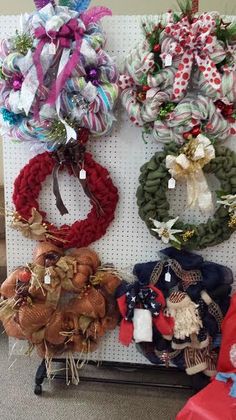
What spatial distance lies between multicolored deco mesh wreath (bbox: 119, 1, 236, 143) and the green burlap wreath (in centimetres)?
9

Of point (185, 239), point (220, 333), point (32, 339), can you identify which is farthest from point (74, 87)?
point (220, 333)

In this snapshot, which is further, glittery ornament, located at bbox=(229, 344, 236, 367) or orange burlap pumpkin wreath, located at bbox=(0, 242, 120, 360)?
orange burlap pumpkin wreath, located at bbox=(0, 242, 120, 360)

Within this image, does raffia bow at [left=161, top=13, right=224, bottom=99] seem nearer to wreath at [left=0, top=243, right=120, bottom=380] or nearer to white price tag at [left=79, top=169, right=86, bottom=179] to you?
white price tag at [left=79, top=169, right=86, bottom=179]

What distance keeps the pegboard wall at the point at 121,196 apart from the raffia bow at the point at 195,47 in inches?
7.3

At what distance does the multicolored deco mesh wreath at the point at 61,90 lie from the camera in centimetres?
132

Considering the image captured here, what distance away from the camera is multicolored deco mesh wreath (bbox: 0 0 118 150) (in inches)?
51.9

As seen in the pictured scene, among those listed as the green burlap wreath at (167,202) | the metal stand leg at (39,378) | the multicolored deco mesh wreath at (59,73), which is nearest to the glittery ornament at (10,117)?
the multicolored deco mesh wreath at (59,73)

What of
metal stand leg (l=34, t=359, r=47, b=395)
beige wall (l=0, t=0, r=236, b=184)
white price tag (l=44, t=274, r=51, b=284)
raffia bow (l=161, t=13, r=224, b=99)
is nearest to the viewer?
raffia bow (l=161, t=13, r=224, b=99)

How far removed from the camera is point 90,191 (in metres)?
1.52

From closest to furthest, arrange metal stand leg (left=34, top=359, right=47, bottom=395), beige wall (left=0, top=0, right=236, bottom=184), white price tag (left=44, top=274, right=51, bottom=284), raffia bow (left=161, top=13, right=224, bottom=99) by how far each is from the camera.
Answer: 1. raffia bow (left=161, top=13, right=224, bottom=99)
2. white price tag (left=44, top=274, right=51, bottom=284)
3. metal stand leg (left=34, top=359, right=47, bottom=395)
4. beige wall (left=0, top=0, right=236, bottom=184)

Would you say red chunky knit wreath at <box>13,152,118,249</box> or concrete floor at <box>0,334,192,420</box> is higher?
red chunky knit wreath at <box>13,152,118,249</box>

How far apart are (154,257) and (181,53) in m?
0.81

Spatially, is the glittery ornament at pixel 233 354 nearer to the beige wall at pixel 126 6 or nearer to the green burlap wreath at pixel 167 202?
the green burlap wreath at pixel 167 202

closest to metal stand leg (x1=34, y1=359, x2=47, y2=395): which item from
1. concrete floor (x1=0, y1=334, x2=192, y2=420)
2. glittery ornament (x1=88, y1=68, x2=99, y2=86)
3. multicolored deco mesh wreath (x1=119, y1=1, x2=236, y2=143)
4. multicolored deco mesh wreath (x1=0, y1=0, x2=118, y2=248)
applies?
concrete floor (x1=0, y1=334, x2=192, y2=420)
